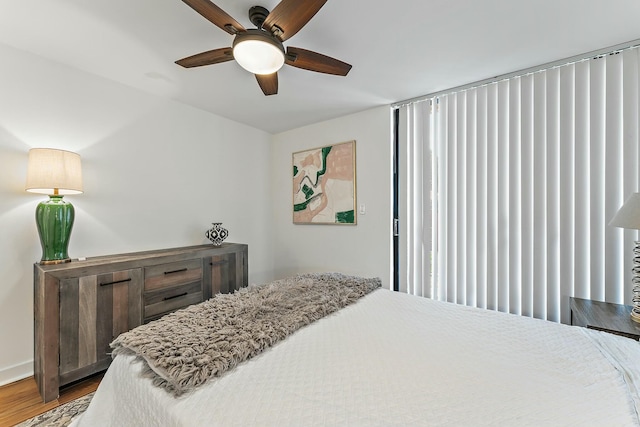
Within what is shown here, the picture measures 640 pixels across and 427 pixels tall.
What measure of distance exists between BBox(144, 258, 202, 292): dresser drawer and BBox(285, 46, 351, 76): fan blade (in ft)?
6.06

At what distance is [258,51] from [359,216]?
2028 mm

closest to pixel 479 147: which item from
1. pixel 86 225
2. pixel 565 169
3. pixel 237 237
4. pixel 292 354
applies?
pixel 565 169

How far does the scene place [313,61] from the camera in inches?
66.0

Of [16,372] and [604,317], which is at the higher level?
[604,317]

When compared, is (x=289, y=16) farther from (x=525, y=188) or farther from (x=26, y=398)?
(x=26, y=398)

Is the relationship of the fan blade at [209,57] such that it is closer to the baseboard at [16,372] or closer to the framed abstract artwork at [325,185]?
the framed abstract artwork at [325,185]

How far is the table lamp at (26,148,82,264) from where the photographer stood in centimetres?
181

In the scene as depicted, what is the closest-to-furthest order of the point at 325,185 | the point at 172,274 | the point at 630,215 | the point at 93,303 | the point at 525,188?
the point at 630,215, the point at 93,303, the point at 525,188, the point at 172,274, the point at 325,185

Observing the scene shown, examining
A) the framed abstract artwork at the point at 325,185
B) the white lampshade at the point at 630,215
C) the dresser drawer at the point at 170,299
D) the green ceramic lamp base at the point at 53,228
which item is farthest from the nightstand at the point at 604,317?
the green ceramic lamp base at the point at 53,228

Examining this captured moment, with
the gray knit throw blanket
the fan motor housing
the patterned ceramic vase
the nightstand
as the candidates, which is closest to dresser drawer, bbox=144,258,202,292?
the patterned ceramic vase

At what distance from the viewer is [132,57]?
2.01 meters

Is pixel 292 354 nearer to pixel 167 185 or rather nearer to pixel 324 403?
pixel 324 403

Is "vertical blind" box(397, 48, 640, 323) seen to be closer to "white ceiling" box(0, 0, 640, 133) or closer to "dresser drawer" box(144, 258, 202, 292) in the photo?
"white ceiling" box(0, 0, 640, 133)

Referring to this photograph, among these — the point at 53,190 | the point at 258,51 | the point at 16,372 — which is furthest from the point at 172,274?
the point at 258,51
